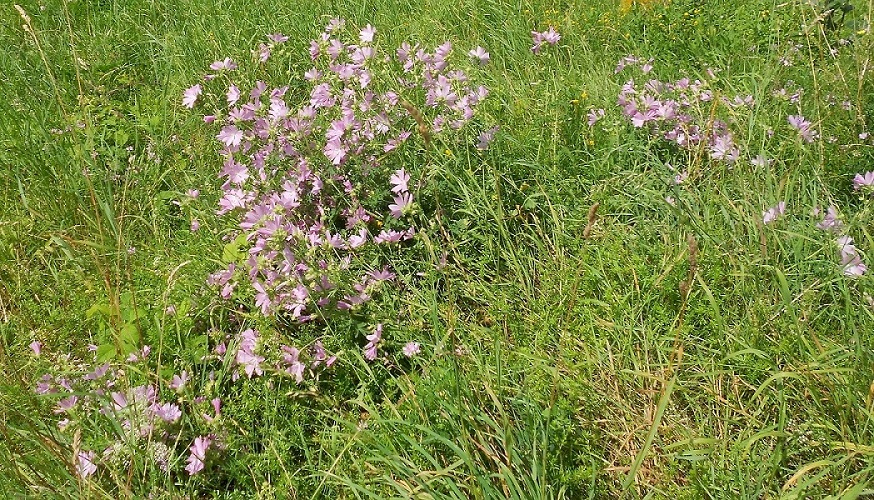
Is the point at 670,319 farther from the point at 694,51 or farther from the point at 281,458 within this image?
the point at 694,51

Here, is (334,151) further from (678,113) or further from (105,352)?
(678,113)

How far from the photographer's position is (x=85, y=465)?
1.65 m

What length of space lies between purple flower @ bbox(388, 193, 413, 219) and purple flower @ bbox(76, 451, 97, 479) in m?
1.08

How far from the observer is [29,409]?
1.87 metres

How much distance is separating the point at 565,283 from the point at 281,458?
968 millimetres

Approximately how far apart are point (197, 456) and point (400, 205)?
0.94 meters

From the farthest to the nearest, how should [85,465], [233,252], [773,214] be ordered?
[233,252] → [773,214] → [85,465]

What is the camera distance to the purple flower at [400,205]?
2.13 meters

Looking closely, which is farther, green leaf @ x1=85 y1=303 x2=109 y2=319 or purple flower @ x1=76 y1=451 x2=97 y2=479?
green leaf @ x1=85 y1=303 x2=109 y2=319

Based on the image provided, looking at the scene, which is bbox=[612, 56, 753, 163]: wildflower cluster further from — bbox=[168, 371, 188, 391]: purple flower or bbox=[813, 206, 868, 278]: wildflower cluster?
bbox=[168, 371, 188, 391]: purple flower

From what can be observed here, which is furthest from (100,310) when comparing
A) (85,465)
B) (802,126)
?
(802,126)

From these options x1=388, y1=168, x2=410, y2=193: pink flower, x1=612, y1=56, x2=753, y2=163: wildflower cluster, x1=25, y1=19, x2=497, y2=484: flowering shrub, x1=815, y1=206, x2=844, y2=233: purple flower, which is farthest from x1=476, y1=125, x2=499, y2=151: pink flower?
x1=815, y1=206, x2=844, y2=233: purple flower

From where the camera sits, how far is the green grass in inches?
62.7

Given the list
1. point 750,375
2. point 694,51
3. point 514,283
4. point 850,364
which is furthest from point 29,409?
point 694,51
